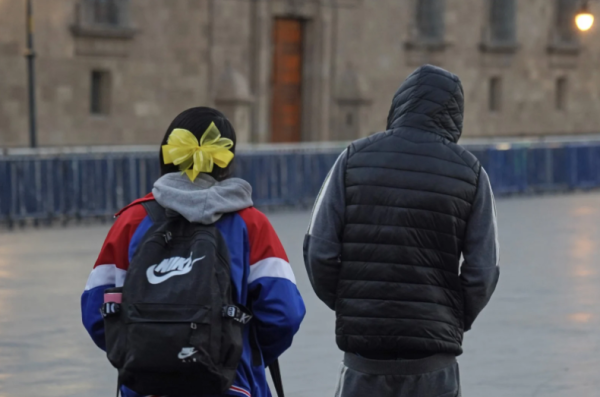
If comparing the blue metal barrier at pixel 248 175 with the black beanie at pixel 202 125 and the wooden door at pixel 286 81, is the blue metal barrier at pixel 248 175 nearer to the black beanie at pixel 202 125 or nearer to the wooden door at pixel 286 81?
the wooden door at pixel 286 81

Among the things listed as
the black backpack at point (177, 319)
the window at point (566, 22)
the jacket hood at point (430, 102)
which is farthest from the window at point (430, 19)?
the black backpack at point (177, 319)

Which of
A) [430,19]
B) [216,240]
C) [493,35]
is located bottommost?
[216,240]

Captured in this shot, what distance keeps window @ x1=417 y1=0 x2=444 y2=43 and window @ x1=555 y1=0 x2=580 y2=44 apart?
240 inches

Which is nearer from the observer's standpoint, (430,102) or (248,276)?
(248,276)

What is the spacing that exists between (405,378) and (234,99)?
20.7 metres

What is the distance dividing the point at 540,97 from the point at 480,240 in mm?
32080

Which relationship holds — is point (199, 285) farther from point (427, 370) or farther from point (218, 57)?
point (218, 57)

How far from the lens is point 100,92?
23906mm

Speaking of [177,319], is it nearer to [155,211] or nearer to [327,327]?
[155,211]

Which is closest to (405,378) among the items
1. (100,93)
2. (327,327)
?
(327,327)

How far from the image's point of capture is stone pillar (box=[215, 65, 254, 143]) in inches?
979

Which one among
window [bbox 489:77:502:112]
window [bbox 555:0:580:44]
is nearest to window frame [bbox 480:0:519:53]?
window [bbox 489:77:502:112]

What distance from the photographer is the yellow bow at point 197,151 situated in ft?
12.6

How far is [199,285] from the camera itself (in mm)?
3604
